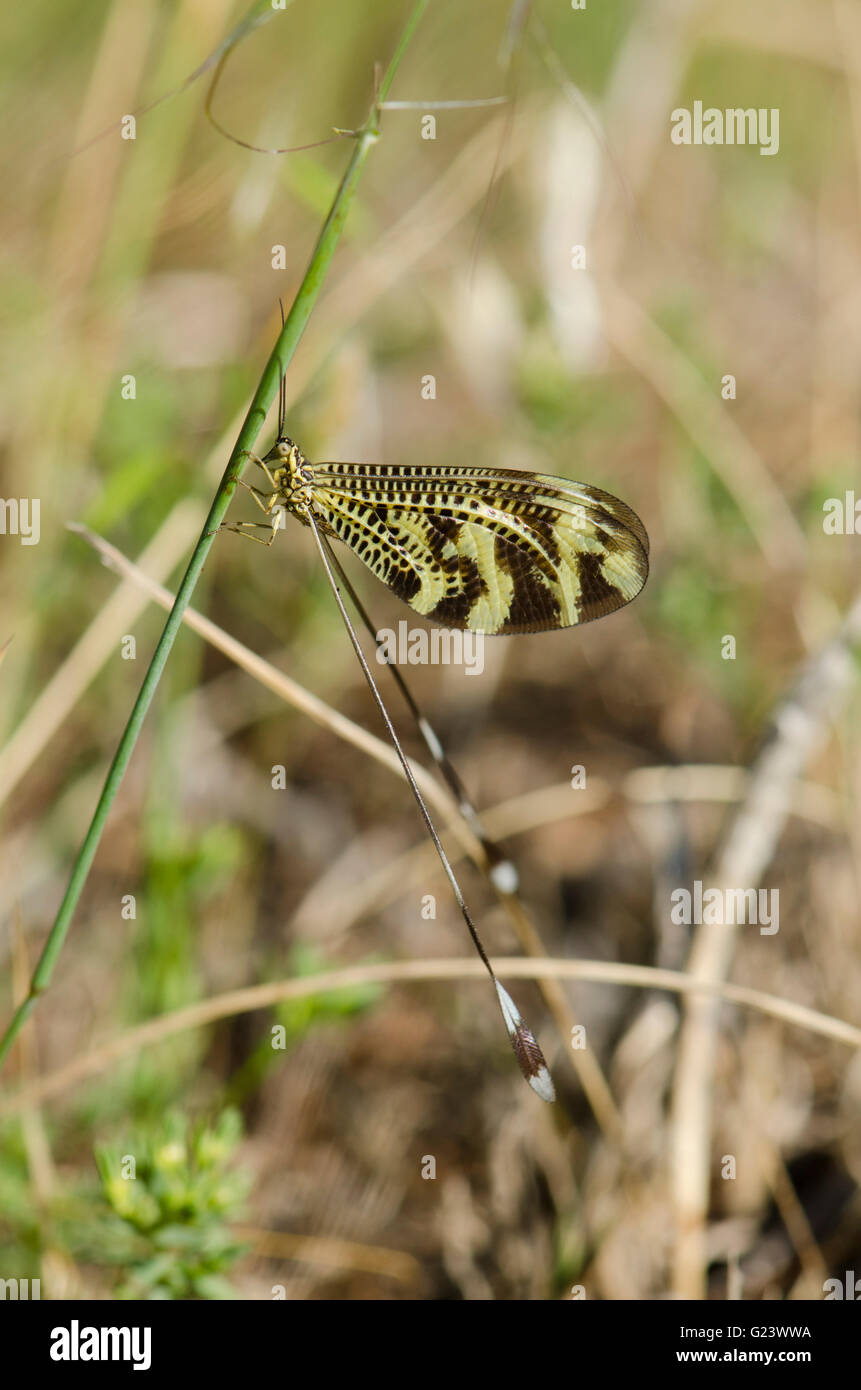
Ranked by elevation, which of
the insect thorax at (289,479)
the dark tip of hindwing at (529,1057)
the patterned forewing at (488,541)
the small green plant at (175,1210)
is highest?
the insect thorax at (289,479)

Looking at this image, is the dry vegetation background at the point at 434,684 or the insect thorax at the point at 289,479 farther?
the dry vegetation background at the point at 434,684

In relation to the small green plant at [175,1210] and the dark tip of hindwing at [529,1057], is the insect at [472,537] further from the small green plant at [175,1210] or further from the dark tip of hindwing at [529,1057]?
the small green plant at [175,1210]

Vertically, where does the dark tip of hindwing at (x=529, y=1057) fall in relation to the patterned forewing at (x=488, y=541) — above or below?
below

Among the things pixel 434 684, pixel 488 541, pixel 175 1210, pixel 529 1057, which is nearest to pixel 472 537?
pixel 488 541

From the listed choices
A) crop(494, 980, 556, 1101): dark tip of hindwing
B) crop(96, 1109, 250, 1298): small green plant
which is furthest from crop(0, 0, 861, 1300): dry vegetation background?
crop(494, 980, 556, 1101): dark tip of hindwing

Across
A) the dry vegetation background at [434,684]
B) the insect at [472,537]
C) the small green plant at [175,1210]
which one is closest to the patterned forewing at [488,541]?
the insect at [472,537]

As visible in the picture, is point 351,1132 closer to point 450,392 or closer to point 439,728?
point 439,728

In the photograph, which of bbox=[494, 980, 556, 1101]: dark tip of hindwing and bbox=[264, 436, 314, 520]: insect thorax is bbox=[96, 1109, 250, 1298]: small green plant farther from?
bbox=[264, 436, 314, 520]: insect thorax

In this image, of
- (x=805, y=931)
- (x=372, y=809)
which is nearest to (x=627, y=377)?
(x=372, y=809)
